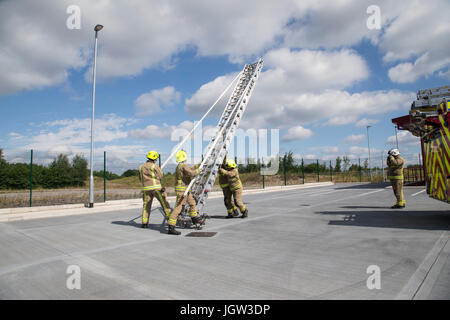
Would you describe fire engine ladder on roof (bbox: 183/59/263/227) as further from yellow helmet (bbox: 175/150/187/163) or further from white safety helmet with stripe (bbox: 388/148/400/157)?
white safety helmet with stripe (bbox: 388/148/400/157)

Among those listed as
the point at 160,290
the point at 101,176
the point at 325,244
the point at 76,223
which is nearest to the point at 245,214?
the point at 325,244

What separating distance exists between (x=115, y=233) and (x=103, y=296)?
3934mm

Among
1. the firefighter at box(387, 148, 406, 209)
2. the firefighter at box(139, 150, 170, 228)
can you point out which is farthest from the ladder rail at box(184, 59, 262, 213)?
the firefighter at box(387, 148, 406, 209)

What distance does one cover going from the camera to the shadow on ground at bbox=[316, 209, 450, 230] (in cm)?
664

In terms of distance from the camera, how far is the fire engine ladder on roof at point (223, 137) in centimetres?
799

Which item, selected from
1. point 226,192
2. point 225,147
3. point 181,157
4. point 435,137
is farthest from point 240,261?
point 435,137

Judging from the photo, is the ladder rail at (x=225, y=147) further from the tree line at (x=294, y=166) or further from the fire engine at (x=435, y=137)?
the tree line at (x=294, y=166)

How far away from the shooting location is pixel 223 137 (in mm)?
9297

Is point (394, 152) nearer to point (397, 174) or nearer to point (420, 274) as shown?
point (397, 174)

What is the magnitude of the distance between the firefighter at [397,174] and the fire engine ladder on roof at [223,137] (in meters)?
5.35

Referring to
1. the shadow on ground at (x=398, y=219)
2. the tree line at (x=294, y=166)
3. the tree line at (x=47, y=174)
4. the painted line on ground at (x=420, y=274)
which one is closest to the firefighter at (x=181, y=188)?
the shadow on ground at (x=398, y=219)

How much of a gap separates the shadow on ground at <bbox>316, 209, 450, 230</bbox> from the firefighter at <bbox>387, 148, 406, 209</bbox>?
0.60 meters

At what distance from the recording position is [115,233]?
6875 millimetres
